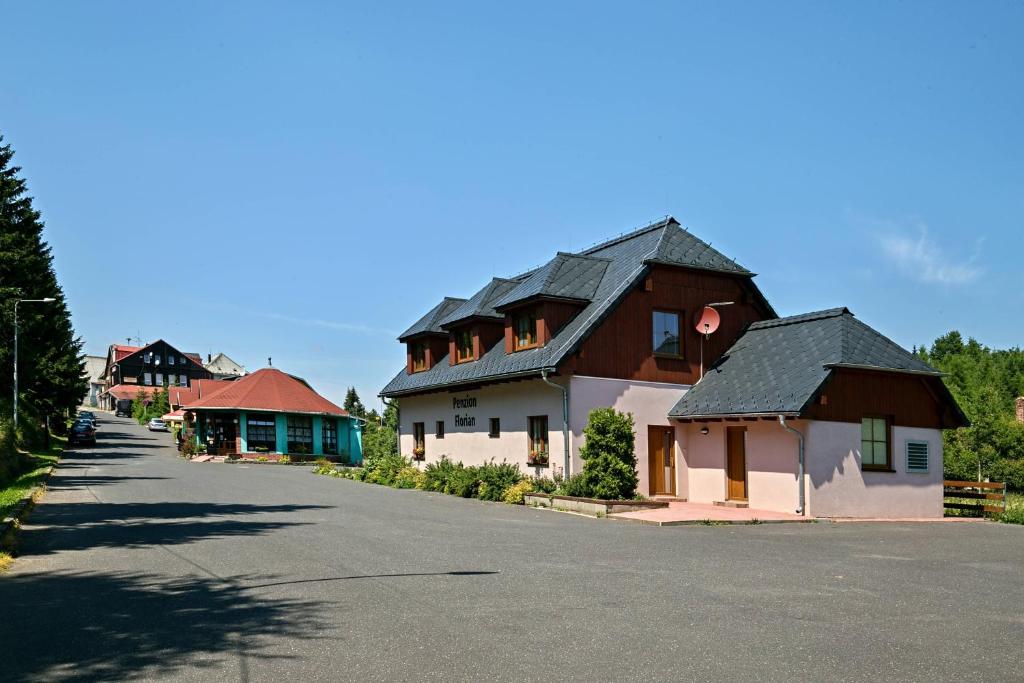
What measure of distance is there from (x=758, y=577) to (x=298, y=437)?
1760 inches

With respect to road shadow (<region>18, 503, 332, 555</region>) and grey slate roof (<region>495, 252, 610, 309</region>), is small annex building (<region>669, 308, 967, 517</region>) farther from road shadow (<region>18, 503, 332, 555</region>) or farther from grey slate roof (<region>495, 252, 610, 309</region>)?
road shadow (<region>18, 503, 332, 555</region>)

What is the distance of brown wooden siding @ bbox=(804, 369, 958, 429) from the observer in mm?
21266

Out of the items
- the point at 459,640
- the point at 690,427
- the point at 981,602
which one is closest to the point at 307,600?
the point at 459,640

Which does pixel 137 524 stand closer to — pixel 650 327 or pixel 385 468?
pixel 650 327

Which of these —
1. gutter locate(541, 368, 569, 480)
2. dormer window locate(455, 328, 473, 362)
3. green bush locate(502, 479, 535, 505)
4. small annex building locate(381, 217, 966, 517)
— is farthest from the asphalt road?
dormer window locate(455, 328, 473, 362)

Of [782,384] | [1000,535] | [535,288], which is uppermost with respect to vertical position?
[535,288]

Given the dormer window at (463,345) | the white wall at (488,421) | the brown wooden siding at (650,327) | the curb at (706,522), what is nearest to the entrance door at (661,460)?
the brown wooden siding at (650,327)

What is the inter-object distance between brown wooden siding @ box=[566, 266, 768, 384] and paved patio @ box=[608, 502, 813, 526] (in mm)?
4314

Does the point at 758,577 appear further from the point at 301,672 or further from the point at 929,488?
the point at 929,488

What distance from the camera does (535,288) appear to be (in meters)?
25.7

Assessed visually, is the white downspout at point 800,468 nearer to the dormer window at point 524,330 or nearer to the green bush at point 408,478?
the dormer window at point 524,330

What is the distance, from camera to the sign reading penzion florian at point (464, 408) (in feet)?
96.3

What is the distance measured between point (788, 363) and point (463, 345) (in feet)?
39.5

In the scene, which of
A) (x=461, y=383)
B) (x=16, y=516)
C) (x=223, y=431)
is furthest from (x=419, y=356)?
(x=223, y=431)
